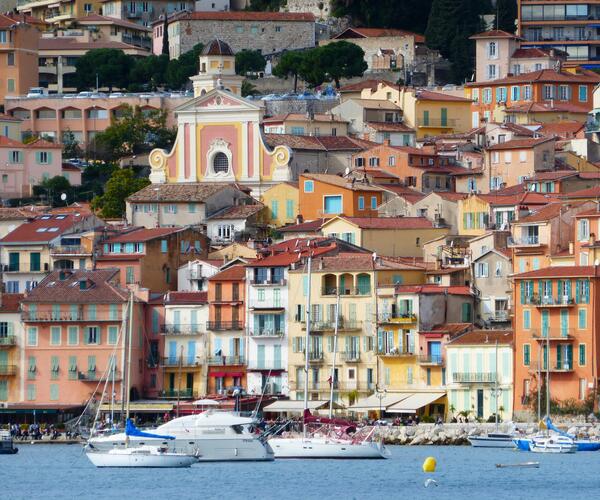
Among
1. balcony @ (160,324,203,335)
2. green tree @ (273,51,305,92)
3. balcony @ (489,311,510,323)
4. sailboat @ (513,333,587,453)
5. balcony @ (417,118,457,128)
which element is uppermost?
green tree @ (273,51,305,92)

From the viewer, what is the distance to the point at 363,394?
100m

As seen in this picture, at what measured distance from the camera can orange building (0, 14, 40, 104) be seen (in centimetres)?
14750

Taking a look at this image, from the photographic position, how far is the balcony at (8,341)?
4104 inches

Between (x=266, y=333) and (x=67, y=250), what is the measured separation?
1270 centimetres

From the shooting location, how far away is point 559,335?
95.3 m

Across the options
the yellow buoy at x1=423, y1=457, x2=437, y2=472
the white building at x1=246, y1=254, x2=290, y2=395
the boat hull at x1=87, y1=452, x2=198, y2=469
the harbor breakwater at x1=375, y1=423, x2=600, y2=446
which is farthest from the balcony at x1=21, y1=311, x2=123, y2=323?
the yellow buoy at x1=423, y1=457, x2=437, y2=472

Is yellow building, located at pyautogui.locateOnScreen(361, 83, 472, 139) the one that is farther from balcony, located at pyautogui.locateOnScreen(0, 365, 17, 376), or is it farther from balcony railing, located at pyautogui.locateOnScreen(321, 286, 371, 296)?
balcony, located at pyautogui.locateOnScreen(0, 365, 17, 376)

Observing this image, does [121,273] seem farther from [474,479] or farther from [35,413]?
[474,479]


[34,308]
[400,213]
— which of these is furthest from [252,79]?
[34,308]

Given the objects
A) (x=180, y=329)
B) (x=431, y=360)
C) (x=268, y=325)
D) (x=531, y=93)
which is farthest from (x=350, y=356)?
(x=531, y=93)

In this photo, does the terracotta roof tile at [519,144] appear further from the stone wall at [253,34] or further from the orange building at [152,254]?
the stone wall at [253,34]

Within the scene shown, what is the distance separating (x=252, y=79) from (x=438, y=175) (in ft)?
96.0

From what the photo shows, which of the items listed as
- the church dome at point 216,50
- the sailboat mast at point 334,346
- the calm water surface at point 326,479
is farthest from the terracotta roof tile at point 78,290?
the church dome at point 216,50

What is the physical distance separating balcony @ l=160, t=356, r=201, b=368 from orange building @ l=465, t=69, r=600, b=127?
113 ft
